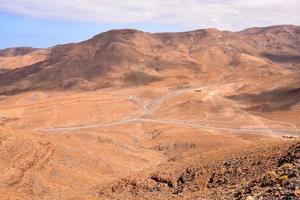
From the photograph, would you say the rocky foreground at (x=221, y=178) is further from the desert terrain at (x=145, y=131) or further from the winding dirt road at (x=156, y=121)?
the winding dirt road at (x=156, y=121)

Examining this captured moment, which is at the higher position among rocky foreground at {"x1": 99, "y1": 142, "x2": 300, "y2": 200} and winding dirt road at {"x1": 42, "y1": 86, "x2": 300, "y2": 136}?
rocky foreground at {"x1": 99, "y1": 142, "x2": 300, "y2": 200}

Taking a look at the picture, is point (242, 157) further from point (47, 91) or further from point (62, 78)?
point (62, 78)

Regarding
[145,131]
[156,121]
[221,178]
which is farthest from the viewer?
[156,121]

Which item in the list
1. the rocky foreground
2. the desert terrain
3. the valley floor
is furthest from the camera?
the desert terrain

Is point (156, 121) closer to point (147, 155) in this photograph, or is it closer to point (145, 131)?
point (145, 131)

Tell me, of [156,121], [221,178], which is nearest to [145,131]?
[156,121]

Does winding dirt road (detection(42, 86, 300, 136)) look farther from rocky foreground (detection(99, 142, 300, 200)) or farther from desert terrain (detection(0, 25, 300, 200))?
rocky foreground (detection(99, 142, 300, 200))

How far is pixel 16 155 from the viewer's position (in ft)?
137

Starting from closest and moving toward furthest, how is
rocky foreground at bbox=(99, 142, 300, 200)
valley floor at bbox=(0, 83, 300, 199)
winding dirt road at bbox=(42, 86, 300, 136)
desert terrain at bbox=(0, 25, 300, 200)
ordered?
rocky foreground at bbox=(99, 142, 300, 200), valley floor at bbox=(0, 83, 300, 199), desert terrain at bbox=(0, 25, 300, 200), winding dirt road at bbox=(42, 86, 300, 136)

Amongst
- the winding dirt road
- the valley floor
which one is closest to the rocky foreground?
the valley floor

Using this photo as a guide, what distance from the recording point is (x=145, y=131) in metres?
83.0

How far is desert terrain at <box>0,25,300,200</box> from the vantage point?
34688 mm

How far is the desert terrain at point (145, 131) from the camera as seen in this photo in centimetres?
3469

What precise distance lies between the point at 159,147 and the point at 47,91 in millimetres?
100326
